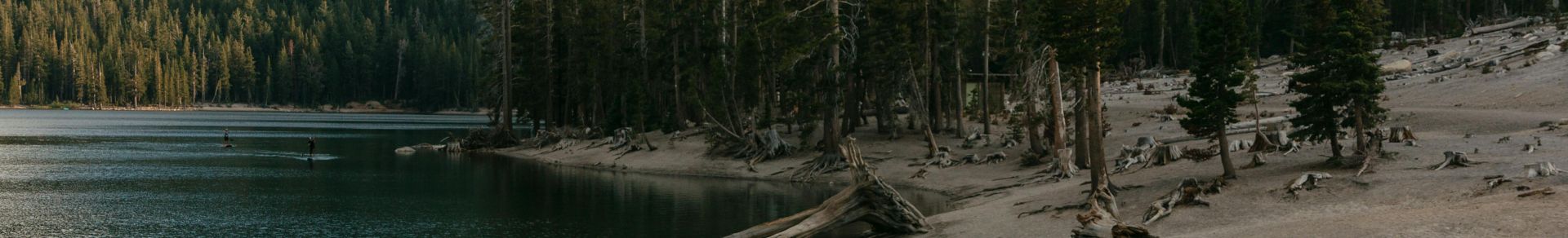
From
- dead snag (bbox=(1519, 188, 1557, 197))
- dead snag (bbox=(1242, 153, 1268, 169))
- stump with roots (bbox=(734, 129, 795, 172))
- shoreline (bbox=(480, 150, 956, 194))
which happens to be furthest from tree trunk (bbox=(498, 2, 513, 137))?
dead snag (bbox=(1519, 188, 1557, 197))

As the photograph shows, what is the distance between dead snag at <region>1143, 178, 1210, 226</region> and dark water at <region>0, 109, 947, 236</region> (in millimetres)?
9128

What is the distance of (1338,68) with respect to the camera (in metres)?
→ 26.1

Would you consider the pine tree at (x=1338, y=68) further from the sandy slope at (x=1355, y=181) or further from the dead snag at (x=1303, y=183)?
the dead snag at (x=1303, y=183)

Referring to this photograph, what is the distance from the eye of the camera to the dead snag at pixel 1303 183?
23.4m

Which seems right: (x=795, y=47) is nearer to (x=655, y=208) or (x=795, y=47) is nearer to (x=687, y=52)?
(x=655, y=208)

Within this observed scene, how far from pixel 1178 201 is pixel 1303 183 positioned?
95.8 inches

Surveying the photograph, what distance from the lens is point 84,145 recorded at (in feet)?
251

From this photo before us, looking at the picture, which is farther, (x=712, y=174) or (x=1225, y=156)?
(x=712, y=174)

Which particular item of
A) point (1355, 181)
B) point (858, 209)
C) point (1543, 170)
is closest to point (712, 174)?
point (858, 209)

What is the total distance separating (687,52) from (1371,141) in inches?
1597

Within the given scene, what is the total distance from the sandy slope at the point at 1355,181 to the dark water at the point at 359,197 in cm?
367

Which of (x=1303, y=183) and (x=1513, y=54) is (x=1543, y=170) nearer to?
(x=1303, y=183)

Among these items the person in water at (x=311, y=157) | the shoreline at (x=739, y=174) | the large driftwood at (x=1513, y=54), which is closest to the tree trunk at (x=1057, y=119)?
the shoreline at (x=739, y=174)

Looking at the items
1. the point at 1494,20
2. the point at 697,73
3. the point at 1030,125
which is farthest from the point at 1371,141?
the point at 1494,20
